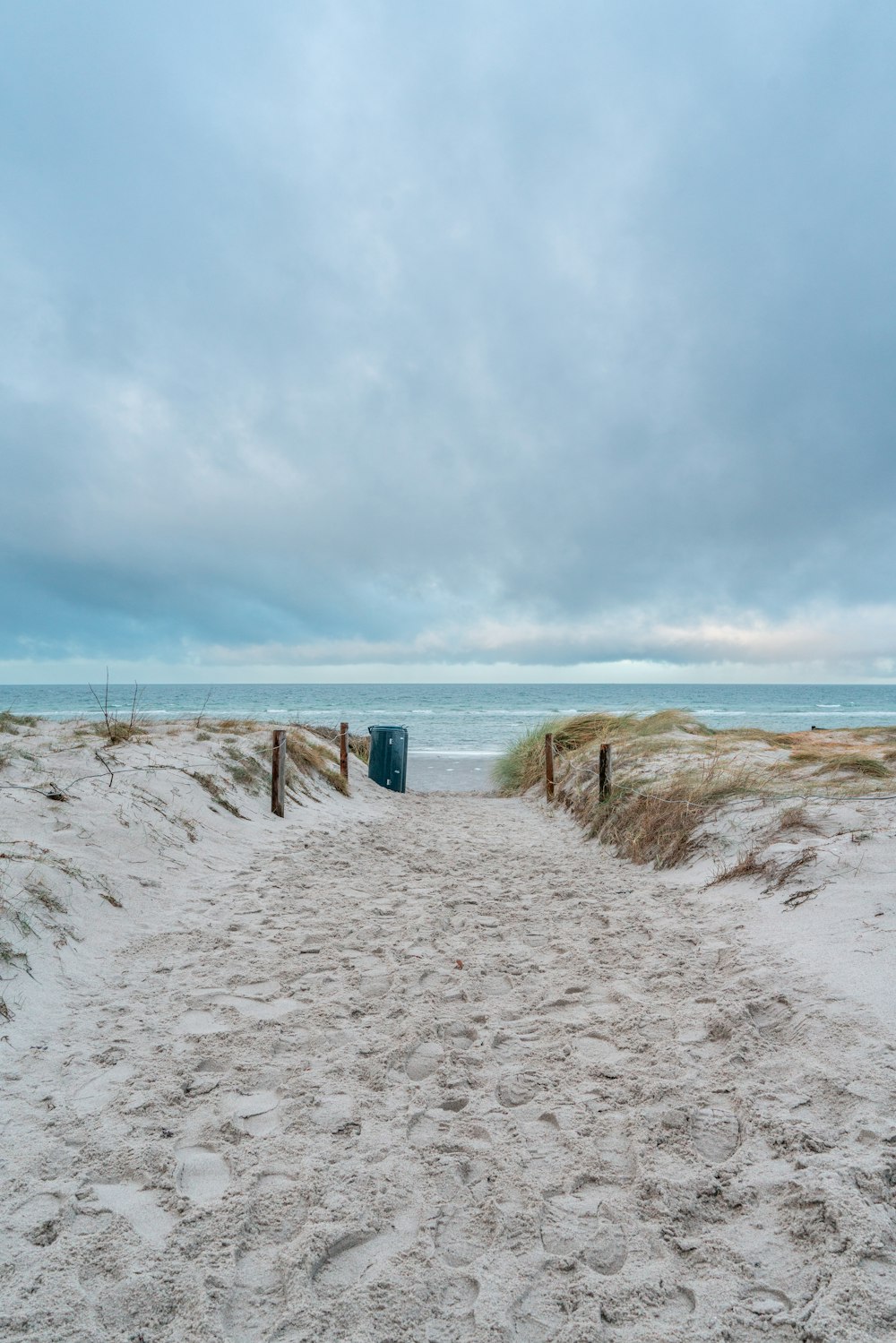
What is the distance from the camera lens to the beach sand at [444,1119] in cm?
177

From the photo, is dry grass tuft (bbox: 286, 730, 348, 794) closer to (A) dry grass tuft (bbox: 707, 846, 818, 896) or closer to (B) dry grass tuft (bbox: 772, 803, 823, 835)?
(A) dry grass tuft (bbox: 707, 846, 818, 896)

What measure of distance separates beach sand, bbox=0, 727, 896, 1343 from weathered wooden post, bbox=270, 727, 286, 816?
3263 millimetres

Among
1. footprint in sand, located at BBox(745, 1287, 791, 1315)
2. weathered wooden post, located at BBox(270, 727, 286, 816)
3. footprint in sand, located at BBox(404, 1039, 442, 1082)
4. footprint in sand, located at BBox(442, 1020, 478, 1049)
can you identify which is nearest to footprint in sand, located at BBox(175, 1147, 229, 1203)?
footprint in sand, located at BBox(404, 1039, 442, 1082)

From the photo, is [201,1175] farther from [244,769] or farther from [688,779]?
[244,769]

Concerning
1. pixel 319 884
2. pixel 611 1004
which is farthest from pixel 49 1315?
pixel 319 884

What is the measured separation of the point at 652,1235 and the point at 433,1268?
62 centimetres

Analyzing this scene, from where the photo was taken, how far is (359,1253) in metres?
1.93

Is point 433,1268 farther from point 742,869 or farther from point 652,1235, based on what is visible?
point 742,869

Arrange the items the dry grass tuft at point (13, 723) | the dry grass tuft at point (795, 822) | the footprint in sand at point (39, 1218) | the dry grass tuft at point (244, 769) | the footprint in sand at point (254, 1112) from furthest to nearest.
Result: 1. the dry grass tuft at point (13, 723)
2. the dry grass tuft at point (244, 769)
3. the dry grass tuft at point (795, 822)
4. the footprint in sand at point (254, 1112)
5. the footprint in sand at point (39, 1218)

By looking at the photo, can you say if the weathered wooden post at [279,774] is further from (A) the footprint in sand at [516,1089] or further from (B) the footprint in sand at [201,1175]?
(B) the footprint in sand at [201,1175]

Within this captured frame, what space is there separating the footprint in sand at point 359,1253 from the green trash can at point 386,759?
11277 mm

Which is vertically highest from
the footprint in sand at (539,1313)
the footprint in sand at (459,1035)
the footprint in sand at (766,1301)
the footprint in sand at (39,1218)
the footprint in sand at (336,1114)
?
the footprint in sand at (766,1301)

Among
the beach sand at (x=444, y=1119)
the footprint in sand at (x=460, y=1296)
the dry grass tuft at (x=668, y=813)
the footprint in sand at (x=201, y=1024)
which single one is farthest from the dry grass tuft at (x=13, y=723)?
the footprint in sand at (x=460, y=1296)

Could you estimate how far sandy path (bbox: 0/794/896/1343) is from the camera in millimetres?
1753
